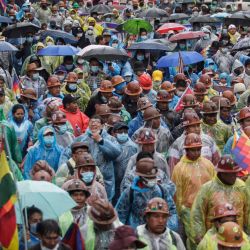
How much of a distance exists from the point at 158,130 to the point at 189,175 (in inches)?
89.4

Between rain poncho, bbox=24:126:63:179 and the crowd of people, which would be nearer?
the crowd of people

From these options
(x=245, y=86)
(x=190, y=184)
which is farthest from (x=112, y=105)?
(x=245, y=86)

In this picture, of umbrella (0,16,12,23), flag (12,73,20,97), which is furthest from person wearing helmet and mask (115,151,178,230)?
umbrella (0,16,12,23)

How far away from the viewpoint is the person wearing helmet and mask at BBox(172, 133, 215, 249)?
1312cm

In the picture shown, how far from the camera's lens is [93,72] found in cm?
2075

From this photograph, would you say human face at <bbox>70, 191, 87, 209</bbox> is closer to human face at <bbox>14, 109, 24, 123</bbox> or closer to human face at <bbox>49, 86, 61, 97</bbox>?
human face at <bbox>14, 109, 24, 123</bbox>

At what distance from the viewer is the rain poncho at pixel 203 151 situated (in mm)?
14352

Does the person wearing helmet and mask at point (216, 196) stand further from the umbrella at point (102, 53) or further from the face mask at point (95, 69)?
the umbrella at point (102, 53)

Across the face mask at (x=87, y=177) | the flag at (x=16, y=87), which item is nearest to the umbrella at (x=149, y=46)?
the flag at (x=16, y=87)

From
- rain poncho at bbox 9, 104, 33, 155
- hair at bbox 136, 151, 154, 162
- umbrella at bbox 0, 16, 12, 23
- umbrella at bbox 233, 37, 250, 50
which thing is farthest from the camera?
umbrella at bbox 0, 16, 12, 23

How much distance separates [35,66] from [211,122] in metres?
5.47

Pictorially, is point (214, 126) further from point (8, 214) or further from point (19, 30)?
point (19, 30)

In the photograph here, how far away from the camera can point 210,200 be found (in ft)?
40.0

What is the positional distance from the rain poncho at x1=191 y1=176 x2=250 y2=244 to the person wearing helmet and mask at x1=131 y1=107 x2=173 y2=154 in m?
2.99
